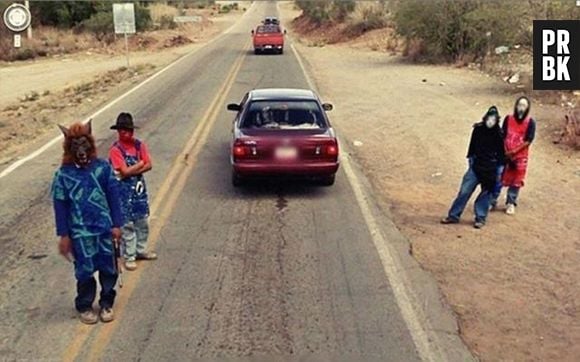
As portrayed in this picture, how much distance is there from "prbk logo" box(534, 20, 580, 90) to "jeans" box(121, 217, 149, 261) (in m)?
17.1

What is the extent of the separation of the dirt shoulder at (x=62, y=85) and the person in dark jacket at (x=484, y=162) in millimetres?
8897

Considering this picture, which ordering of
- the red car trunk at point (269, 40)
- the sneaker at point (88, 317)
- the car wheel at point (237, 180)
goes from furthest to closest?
the red car trunk at point (269, 40) < the car wheel at point (237, 180) < the sneaker at point (88, 317)

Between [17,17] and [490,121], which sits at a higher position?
[17,17]

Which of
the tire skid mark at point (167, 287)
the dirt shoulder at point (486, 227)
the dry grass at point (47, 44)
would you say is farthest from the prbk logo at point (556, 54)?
the dry grass at point (47, 44)

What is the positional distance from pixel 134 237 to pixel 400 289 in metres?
2.86

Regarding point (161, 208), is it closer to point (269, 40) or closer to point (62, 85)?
point (62, 85)

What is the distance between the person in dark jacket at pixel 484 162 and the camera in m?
9.08

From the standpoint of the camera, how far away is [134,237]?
7.66 meters

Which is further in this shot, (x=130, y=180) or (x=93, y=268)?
(x=130, y=180)

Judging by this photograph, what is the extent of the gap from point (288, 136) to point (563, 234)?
3.96 m

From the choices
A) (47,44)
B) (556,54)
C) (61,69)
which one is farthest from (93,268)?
(47,44)

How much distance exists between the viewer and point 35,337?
604cm

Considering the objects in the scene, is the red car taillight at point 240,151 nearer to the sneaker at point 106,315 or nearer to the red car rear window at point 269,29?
the sneaker at point 106,315

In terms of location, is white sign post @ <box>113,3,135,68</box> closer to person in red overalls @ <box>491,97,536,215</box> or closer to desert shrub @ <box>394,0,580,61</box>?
desert shrub @ <box>394,0,580,61</box>
